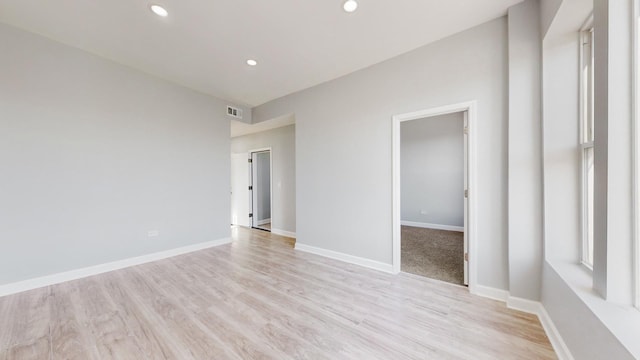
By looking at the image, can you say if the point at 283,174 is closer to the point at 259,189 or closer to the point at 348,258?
the point at 259,189

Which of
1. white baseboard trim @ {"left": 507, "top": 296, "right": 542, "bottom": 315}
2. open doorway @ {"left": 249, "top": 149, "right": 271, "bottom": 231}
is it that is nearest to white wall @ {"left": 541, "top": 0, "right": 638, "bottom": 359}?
white baseboard trim @ {"left": 507, "top": 296, "right": 542, "bottom": 315}

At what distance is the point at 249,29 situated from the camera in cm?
239

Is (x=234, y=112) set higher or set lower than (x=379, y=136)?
higher

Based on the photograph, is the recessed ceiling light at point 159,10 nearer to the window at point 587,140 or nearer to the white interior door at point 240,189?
the window at point 587,140

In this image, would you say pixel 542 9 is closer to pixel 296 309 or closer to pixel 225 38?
pixel 225 38

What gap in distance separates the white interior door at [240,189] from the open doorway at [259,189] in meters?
0.13

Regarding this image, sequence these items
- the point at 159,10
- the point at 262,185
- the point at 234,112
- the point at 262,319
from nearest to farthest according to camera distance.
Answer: the point at 262,319
the point at 159,10
the point at 234,112
the point at 262,185

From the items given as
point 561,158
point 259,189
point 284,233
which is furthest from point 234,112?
point 561,158

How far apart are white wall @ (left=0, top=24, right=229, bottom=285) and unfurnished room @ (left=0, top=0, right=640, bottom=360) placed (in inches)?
0.8

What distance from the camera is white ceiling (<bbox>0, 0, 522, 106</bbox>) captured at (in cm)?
210

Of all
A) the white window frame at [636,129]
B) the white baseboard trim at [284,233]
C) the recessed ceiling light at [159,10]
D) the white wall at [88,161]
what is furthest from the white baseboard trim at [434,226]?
the recessed ceiling light at [159,10]

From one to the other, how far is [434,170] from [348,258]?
3712 mm

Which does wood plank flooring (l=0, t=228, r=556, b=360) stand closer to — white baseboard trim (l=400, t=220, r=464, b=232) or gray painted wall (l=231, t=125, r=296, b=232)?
gray painted wall (l=231, t=125, r=296, b=232)

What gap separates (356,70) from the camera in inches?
128
